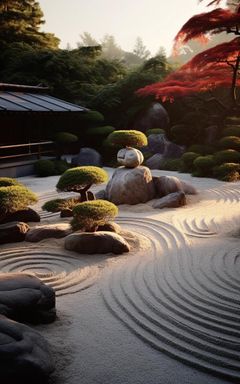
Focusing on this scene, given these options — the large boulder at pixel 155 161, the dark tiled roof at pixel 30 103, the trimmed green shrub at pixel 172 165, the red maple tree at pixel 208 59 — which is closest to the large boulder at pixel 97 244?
the dark tiled roof at pixel 30 103

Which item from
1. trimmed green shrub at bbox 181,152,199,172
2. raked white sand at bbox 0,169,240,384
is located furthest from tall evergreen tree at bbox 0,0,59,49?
raked white sand at bbox 0,169,240,384

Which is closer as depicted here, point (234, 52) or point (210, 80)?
point (234, 52)

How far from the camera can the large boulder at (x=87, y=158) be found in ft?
57.8

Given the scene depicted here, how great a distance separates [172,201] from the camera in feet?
33.9

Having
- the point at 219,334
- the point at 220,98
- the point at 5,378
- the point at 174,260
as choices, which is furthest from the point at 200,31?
the point at 5,378

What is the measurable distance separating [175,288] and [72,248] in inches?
96.1

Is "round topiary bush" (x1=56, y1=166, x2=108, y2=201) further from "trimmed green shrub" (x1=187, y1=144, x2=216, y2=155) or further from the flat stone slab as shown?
"trimmed green shrub" (x1=187, y1=144, x2=216, y2=155)

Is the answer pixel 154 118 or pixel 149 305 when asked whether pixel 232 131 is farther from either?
pixel 149 305

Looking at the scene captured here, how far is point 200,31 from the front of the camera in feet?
50.2

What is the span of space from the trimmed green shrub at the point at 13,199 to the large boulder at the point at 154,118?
13608 millimetres

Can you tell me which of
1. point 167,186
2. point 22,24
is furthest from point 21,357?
point 22,24

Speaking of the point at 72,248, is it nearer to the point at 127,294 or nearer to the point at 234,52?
the point at 127,294

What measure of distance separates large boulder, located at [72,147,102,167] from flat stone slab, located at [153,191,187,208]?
777 centimetres

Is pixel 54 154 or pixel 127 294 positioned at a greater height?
pixel 54 154
